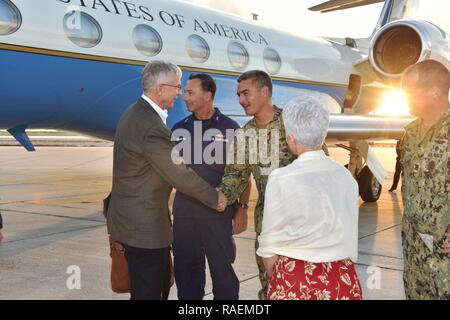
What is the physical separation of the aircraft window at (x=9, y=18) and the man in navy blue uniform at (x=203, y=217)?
11.5 feet

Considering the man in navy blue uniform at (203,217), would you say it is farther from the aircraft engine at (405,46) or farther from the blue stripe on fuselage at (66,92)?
the aircraft engine at (405,46)

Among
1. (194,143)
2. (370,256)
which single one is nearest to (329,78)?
(370,256)

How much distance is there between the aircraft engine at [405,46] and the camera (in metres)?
9.37

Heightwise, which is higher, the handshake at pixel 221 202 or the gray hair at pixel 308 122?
the gray hair at pixel 308 122

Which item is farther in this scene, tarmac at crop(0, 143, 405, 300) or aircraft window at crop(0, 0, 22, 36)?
aircraft window at crop(0, 0, 22, 36)

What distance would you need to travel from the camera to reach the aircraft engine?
30.7 feet

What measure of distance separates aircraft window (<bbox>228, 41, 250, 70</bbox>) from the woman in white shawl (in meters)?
7.21

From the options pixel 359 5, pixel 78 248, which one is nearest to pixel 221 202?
pixel 78 248

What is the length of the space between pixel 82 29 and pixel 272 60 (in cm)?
427

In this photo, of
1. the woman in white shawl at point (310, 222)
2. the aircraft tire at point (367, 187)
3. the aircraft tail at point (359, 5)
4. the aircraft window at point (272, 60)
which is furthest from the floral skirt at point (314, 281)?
the aircraft tail at point (359, 5)

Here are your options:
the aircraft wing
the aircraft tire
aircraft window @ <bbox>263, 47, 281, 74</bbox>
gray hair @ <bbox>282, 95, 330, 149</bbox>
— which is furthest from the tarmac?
the aircraft wing

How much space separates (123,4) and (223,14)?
2.61 meters

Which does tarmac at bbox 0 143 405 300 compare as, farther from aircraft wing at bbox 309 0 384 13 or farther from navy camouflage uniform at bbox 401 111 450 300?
aircraft wing at bbox 309 0 384 13

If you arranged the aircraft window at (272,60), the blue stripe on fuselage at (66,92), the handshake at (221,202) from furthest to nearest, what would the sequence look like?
1. the aircraft window at (272,60)
2. the blue stripe on fuselage at (66,92)
3. the handshake at (221,202)
